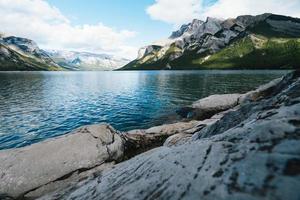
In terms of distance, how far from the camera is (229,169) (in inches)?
247

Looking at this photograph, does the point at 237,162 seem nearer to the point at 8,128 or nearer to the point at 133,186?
the point at 133,186

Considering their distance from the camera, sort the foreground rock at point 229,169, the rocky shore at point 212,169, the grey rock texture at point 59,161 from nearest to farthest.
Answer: the foreground rock at point 229,169
the rocky shore at point 212,169
the grey rock texture at point 59,161

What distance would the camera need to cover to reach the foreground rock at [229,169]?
5.40 meters

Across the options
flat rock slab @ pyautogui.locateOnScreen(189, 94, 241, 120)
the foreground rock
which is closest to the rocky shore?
the foreground rock

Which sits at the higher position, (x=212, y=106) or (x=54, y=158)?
(x=212, y=106)

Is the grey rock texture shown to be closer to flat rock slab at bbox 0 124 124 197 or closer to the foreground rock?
A: flat rock slab at bbox 0 124 124 197

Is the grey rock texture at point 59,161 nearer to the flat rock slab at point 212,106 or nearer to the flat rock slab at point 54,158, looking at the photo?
the flat rock slab at point 54,158

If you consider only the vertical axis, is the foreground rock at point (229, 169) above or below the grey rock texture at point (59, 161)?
above

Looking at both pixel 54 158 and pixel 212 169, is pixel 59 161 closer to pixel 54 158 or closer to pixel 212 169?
pixel 54 158

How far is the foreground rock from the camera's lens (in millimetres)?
5402

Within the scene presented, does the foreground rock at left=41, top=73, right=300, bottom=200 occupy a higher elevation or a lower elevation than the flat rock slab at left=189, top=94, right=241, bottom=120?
higher

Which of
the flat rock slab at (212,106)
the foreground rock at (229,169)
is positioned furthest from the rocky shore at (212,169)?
the flat rock slab at (212,106)

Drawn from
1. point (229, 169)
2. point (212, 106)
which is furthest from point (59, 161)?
point (212, 106)

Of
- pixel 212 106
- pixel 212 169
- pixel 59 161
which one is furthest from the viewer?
pixel 212 106
